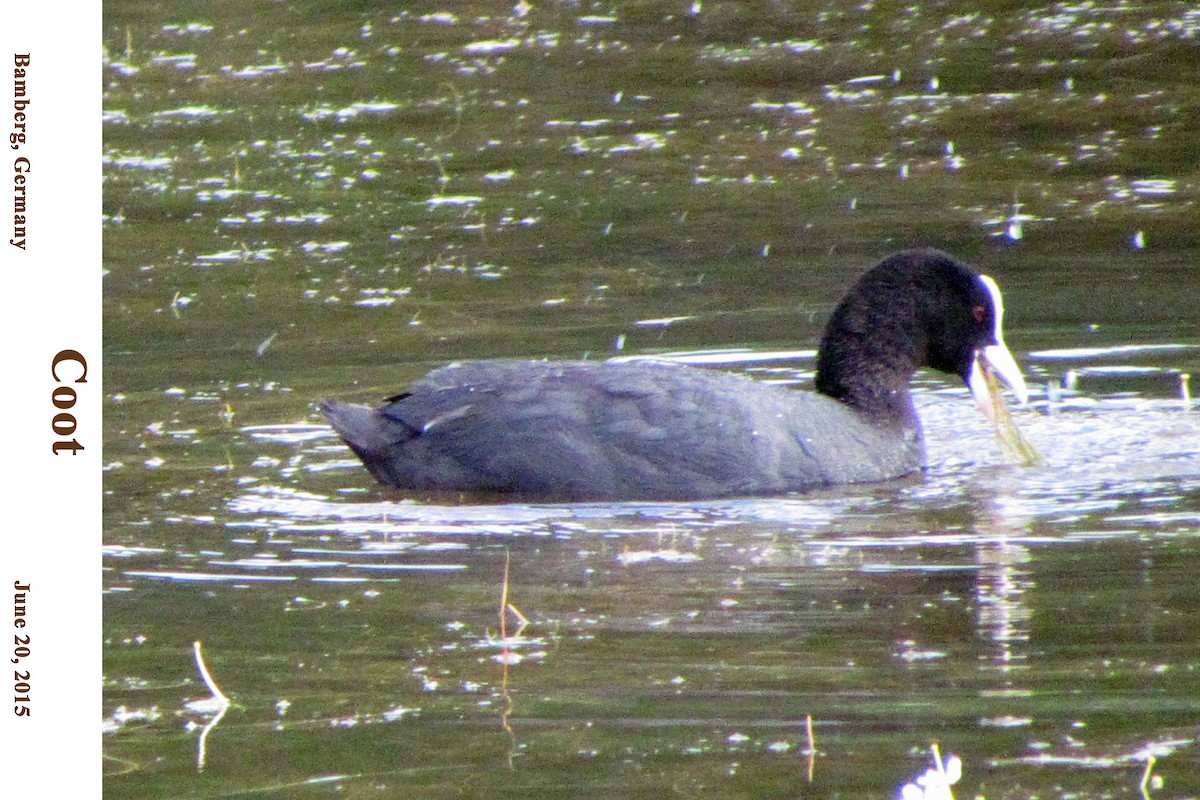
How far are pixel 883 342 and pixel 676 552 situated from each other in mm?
1831

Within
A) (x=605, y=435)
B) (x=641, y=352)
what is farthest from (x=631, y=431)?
(x=641, y=352)

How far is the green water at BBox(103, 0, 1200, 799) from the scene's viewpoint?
16.3ft

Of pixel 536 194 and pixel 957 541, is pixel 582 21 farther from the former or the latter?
pixel 957 541

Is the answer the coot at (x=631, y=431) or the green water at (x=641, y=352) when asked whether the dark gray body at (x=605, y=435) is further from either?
the green water at (x=641, y=352)

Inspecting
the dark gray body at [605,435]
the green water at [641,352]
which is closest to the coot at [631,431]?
the dark gray body at [605,435]

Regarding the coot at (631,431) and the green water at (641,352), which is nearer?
the green water at (641,352)

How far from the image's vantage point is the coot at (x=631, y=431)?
7.30m

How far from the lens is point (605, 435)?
7.32m


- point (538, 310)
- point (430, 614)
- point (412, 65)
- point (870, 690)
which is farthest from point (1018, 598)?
point (412, 65)

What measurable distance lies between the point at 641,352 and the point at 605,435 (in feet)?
6.09

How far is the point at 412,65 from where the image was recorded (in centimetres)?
1669

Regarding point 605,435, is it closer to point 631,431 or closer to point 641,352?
point 631,431

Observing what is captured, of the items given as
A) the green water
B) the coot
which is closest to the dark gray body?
the coot

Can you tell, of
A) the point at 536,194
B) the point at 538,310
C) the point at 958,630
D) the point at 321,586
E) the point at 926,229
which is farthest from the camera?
the point at 536,194
